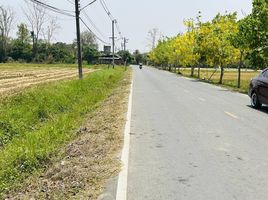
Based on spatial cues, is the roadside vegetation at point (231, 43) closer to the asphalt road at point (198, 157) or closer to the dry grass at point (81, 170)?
the asphalt road at point (198, 157)

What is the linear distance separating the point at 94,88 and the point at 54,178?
19.9m

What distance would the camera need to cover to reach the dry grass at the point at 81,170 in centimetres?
615

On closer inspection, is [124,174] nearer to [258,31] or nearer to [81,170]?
[81,170]

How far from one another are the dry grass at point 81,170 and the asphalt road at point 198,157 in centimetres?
42

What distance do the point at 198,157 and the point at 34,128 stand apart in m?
6.24

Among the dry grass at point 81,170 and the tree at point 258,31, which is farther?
the tree at point 258,31

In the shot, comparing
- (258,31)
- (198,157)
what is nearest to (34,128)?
(198,157)

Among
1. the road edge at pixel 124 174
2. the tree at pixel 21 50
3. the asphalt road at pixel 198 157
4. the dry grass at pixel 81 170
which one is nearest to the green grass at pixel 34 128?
the dry grass at pixel 81 170

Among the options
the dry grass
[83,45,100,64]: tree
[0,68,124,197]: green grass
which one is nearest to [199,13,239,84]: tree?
[0,68,124,197]: green grass

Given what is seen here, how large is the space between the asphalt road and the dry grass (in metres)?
0.42

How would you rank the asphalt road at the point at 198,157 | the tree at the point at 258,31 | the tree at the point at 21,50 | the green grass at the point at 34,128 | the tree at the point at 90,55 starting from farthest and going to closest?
the tree at the point at 90,55 < the tree at the point at 21,50 < the tree at the point at 258,31 < the green grass at the point at 34,128 < the asphalt road at the point at 198,157

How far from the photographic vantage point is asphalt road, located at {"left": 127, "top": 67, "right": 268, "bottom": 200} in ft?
20.0

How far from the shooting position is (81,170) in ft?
23.4

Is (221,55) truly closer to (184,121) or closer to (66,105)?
(66,105)
